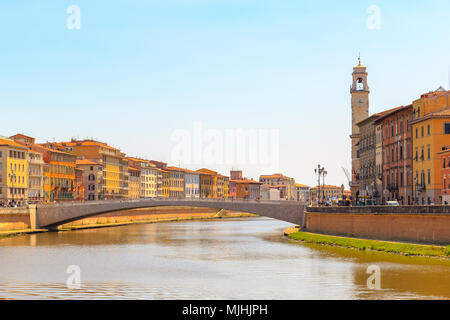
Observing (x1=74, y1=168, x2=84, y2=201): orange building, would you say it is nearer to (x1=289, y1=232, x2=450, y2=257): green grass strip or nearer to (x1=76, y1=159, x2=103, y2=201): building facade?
(x1=76, y1=159, x2=103, y2=201): building facade

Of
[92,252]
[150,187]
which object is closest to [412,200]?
[92,252]

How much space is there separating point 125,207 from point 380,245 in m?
48.4

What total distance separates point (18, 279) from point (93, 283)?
4.29 meters

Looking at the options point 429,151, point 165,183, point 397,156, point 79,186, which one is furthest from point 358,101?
point 165,183

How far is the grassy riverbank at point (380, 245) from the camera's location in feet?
161

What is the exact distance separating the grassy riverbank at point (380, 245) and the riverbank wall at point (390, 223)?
0.73m

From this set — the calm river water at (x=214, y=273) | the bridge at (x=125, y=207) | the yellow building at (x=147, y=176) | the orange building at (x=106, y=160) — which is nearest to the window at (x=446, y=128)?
the calm river water at (x=214, y=273)

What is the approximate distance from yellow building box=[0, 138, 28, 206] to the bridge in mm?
9241

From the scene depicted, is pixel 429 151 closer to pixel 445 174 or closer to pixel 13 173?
pixel 445 174

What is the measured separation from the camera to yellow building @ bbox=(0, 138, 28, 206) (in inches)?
4082

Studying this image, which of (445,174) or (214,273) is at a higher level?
(445,174)

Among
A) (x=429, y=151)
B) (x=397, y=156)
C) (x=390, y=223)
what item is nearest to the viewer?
(x=390, y=223)

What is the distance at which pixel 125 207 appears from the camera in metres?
98.7
